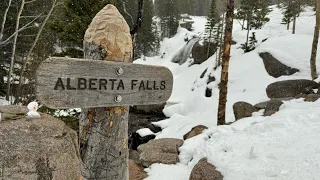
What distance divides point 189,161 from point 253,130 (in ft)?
5.24

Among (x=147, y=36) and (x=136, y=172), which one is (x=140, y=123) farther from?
(x=147, y=36)

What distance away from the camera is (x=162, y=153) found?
619cm

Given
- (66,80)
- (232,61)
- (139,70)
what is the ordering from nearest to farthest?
(66,80) → (139,70) → (232,61)

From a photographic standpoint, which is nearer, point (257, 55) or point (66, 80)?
point (66, 80)

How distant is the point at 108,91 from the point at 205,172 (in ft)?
10.2

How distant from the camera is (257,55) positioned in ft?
62.2

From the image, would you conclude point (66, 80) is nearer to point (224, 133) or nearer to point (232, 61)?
point (224, 133)

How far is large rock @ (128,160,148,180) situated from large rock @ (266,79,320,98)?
882cm

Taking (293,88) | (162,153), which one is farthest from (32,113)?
(293,88)

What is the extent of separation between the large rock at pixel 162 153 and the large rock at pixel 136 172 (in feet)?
1.06

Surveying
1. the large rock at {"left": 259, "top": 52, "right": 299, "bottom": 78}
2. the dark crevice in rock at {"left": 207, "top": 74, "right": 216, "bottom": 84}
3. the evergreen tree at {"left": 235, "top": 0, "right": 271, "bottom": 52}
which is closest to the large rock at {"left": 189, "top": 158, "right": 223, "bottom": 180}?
the large rock at {"left": 259, "top": 52, "right": 299, "bottom": 78}

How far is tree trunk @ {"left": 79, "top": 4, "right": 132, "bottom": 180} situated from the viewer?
6.17 ft

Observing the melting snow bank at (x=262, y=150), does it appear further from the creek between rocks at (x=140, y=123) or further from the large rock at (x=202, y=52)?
the large rock at (x=202, y=52)

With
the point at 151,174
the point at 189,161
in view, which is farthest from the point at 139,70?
the point at 189,161
